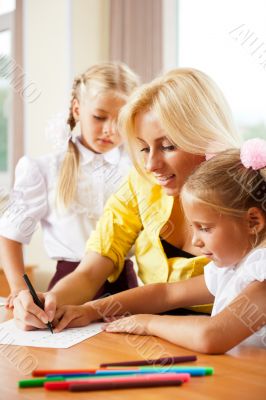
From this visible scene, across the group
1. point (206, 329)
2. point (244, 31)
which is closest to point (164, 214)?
point (206, 329)

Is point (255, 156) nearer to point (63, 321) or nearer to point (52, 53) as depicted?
point (63, 321)

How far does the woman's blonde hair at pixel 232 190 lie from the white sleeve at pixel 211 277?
6.5 inches

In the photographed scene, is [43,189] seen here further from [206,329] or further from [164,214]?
[206,329]

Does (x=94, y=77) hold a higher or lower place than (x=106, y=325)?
higher

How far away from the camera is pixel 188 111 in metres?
1.42

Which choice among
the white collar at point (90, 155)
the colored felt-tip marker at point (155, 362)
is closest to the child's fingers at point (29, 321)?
the colored felt-tip marker at point (155, 362)

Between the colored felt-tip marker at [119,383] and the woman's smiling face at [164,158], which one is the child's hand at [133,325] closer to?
the colored felt-tip marker at [119,383]

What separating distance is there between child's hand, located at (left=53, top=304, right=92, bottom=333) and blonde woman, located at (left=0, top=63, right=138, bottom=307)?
67cm

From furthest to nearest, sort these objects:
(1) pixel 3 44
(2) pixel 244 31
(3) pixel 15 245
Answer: (1) pixel 3 44
(2) pixel 244 31
(3) pixel 15 245

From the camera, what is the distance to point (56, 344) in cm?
106

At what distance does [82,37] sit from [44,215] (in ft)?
6.22

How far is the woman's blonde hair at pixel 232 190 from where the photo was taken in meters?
1.14

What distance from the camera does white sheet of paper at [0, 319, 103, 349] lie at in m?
1.07

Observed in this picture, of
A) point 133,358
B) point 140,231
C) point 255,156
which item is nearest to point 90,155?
point 140,231
